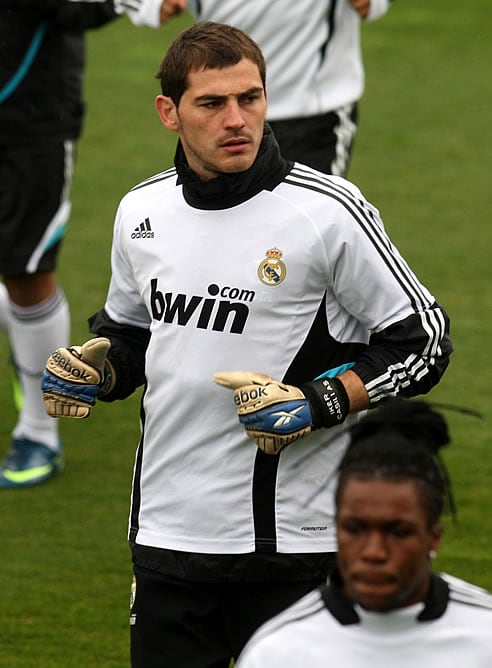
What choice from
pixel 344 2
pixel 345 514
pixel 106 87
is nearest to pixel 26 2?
pixel 344 2

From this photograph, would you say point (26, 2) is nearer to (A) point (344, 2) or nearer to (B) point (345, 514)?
(A) point (344, 2)

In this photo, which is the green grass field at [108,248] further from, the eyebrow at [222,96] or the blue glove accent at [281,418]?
the eyebrow at [222,96]

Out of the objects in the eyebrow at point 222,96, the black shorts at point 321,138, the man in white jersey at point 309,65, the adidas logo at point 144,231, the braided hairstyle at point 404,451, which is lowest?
the black shorts at point 321,138

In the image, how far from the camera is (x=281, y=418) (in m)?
3.51

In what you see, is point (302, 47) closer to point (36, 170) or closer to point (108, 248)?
point (36, 170)

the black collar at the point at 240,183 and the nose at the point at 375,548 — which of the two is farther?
the black collar at the point at 240,183

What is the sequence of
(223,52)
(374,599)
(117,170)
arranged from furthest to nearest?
(117,170), (223,52), (374,599)

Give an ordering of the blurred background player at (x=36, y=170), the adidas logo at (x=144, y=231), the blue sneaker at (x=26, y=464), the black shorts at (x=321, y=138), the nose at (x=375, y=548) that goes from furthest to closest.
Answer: the blue sneaker at (x=26, y=464) → the blurred background player at (x=36, y=170) → the black shorts at (x=321, y=138) → the adidas logo at (x=144, y=231) → the nose at (x=375, y=548)

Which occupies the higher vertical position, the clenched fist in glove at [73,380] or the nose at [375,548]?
the nose at [375,548]

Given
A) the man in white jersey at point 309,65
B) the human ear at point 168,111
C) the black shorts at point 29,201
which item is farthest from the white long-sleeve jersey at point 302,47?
the human ear at point 168,111

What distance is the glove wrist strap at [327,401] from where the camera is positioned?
3578 millimetres

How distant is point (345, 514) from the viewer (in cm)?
274

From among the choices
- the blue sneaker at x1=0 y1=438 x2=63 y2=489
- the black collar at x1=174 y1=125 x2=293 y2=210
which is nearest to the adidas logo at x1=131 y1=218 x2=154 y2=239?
the black collar at x1=174 y1=125 x2=293 y2=210

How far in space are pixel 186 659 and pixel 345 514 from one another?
1152 millimetres
